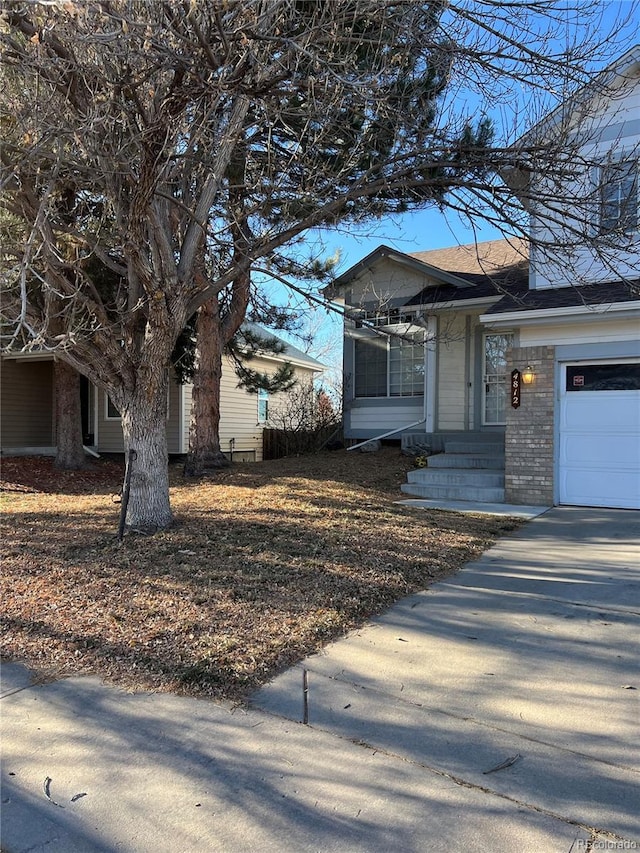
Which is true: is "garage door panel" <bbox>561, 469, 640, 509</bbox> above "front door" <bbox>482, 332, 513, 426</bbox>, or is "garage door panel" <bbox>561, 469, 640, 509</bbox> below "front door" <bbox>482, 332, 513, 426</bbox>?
below

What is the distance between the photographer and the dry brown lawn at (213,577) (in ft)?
12.2

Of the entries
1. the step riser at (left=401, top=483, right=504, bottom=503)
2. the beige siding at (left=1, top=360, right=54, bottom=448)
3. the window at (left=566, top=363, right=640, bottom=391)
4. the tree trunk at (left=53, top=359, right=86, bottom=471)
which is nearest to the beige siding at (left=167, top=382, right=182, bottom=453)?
the tree trunk at (left=53, top=359, right=86, bottom=471)

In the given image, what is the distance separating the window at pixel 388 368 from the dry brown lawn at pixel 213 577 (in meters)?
5.02

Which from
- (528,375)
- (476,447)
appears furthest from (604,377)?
(476,447)

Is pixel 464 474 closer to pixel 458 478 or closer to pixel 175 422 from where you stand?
pixel 458 478

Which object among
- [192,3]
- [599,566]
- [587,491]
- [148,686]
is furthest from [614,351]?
[148,686]

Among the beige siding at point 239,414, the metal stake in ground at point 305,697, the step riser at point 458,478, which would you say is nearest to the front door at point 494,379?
the step riser at point 458,478

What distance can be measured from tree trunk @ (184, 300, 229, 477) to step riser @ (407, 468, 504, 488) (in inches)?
150

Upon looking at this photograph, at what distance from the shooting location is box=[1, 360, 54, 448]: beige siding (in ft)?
59.2

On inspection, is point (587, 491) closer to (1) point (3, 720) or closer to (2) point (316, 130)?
(2) point (316, 130)

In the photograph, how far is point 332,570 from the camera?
209 inches

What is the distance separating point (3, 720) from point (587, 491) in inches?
332

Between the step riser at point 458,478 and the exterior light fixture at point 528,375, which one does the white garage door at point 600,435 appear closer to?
the exterior light fixture at point 528,375

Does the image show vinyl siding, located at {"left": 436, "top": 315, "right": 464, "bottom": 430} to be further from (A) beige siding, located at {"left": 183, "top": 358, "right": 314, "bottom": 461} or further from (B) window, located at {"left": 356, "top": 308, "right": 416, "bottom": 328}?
(A) beige siding, located at {"left": 183, "top": 358, "right": 314, "bottom": 461}
